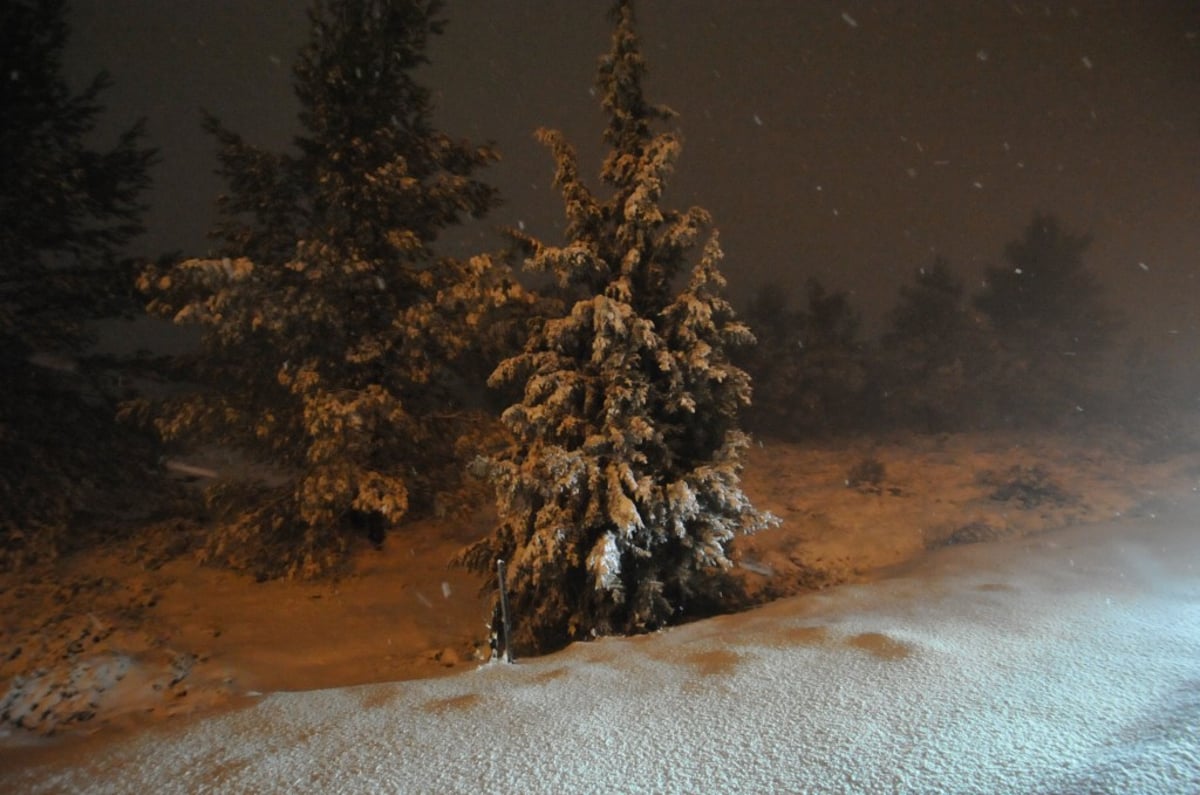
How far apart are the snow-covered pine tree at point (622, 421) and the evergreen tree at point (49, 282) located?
800 centimetres

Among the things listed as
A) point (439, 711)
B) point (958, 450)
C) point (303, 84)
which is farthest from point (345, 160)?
point (958, 450)

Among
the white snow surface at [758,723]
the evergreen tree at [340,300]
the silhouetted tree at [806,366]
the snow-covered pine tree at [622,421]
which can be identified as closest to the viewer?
the white snow surface at [758,723]

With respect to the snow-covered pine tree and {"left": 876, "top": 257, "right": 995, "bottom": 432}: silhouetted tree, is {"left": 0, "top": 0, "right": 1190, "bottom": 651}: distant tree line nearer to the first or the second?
the snow-covered pine tree

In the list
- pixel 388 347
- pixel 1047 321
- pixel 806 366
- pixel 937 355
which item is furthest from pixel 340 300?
pixel 1047 321

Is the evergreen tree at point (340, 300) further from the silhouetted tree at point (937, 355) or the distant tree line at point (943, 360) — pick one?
the silhouetted tree at point (937, 355)

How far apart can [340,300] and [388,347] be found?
1.27 meters

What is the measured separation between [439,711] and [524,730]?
87 cm

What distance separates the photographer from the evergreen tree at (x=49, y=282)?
10.2 m

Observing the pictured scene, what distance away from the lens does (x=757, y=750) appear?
3.64 m

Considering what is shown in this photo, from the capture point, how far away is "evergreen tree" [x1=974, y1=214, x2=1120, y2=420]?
30.3 metres

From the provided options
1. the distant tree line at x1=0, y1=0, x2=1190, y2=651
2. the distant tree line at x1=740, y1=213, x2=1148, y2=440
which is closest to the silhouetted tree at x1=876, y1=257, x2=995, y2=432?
the distant tree line at x1=740, y1=213, x2=1148, y2=440

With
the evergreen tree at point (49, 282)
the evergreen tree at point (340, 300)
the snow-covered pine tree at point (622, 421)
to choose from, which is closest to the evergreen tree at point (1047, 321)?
the snow-covered pine tree at point (622, 421)

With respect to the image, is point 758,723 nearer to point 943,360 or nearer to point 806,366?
point 806,366

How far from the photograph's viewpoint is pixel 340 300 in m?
10.4
